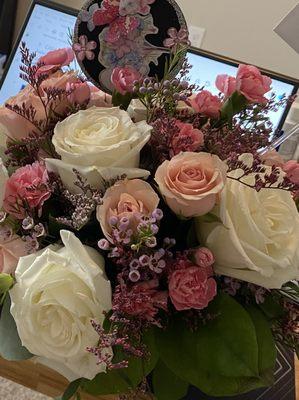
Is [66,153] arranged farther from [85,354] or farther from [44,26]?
[44,26]

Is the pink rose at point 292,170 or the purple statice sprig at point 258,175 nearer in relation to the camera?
the purple statice sprig at point 258,175

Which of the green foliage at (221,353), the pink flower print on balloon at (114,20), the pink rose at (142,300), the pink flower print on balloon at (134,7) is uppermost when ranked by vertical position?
the pink flower print on balloon at (134,7)

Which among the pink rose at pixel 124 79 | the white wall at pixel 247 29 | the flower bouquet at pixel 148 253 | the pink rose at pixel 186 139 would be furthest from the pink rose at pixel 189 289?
the white wall at pixel 247 29

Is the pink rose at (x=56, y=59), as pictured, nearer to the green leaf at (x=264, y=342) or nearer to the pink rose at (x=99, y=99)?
the pink rose at (x=99, y=99)

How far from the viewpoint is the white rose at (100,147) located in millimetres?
484

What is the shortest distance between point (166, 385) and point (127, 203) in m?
0.19

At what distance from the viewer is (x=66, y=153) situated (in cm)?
49

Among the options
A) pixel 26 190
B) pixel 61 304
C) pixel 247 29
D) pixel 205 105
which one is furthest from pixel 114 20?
pixel 247 29

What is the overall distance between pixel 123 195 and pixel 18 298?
127 mm

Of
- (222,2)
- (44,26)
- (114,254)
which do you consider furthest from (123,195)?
(222,2)

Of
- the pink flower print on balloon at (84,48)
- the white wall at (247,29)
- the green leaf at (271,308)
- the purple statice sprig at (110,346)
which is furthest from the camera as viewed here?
the white wall at (247,29)

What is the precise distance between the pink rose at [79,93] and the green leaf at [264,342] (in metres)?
0.29

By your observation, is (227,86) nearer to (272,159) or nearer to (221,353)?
(272,159)

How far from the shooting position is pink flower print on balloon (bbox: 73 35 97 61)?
0.65 meters
